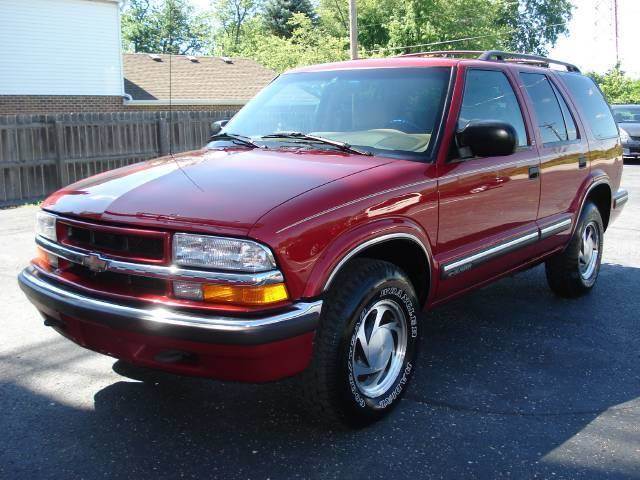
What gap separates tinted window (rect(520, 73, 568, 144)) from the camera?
497 cm

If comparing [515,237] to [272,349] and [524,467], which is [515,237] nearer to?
[524,467]

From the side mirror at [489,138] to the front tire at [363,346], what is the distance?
35.2 inches

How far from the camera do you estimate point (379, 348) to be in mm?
3551

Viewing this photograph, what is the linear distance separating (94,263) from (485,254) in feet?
7.73

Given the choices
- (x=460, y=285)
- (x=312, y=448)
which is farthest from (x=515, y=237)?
(x=312, y=448)

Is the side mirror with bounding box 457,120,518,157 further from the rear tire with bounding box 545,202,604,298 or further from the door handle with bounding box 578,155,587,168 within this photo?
the rear tire with bounding box 545,202,604,298

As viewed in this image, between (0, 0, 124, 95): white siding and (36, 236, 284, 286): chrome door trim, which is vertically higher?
(0, 0, 124, 95): white siding

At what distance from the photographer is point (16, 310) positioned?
544cm

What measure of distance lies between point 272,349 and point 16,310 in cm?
339

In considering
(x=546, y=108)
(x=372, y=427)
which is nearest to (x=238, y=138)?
(x=372, y=427)

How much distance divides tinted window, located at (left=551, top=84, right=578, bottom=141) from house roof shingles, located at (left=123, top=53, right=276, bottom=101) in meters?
21.1

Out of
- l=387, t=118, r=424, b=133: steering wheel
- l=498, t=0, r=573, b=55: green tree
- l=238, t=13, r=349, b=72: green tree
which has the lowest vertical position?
l=387, t=118, r=424, b=133: steering wheel

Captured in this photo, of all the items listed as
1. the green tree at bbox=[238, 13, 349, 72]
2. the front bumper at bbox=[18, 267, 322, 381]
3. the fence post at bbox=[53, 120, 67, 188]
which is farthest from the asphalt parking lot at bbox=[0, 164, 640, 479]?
the green tree at bbox=[238, 13, 349, 72]

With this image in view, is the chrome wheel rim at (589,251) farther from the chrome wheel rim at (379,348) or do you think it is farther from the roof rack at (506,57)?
the chrome wheel rim at (379,348)
